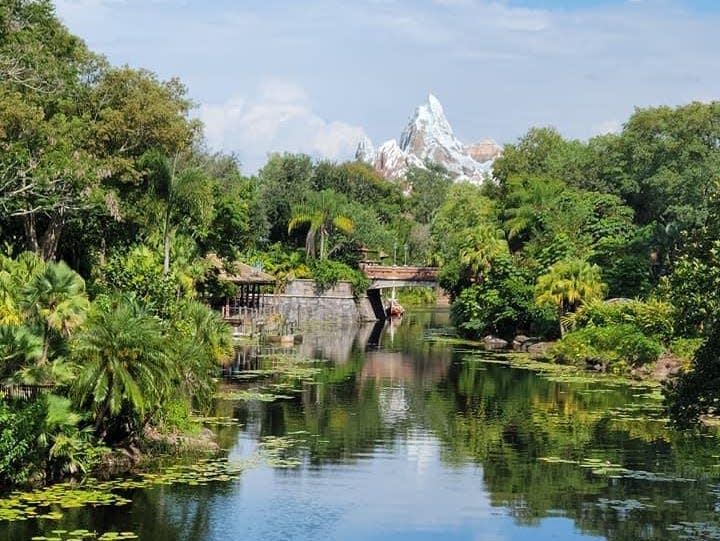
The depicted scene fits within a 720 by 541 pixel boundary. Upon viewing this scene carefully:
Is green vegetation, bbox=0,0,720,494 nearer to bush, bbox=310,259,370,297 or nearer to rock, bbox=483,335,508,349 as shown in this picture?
bush, bbox=310,259,370,297

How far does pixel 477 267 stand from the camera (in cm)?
6662

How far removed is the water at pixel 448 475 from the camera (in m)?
20.0

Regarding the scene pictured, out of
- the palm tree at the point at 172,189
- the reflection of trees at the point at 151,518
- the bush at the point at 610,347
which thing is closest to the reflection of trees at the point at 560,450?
the bush at the point at 610,347

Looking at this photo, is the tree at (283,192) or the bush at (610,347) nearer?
the bush at (610,347)

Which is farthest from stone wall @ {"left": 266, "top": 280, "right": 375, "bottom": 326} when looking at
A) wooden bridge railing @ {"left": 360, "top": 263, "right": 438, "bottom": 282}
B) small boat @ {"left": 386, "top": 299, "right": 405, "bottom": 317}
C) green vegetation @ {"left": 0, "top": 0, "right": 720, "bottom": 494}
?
small boat @ {"left": 386, "top": 299, "right": 405, "bottom": 317}

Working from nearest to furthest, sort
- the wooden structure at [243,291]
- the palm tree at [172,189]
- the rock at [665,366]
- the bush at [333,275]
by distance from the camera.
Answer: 1. the palm tree at [172,189]
2. the rock at [665,366]
3. the wooden structure at [243,291]
4. the bush at [333,275]

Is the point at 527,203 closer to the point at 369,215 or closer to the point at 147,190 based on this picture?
the point at 369,215

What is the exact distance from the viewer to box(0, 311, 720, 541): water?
20.0 meters

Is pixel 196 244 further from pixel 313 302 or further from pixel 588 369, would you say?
pixel 313 302

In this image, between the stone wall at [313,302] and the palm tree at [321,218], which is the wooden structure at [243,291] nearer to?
the stone wall at [313,302]

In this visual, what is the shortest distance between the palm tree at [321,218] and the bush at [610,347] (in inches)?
1327

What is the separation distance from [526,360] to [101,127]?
2277 centimetres

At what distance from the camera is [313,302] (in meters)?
78.5

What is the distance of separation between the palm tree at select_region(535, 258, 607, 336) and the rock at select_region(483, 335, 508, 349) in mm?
4958
